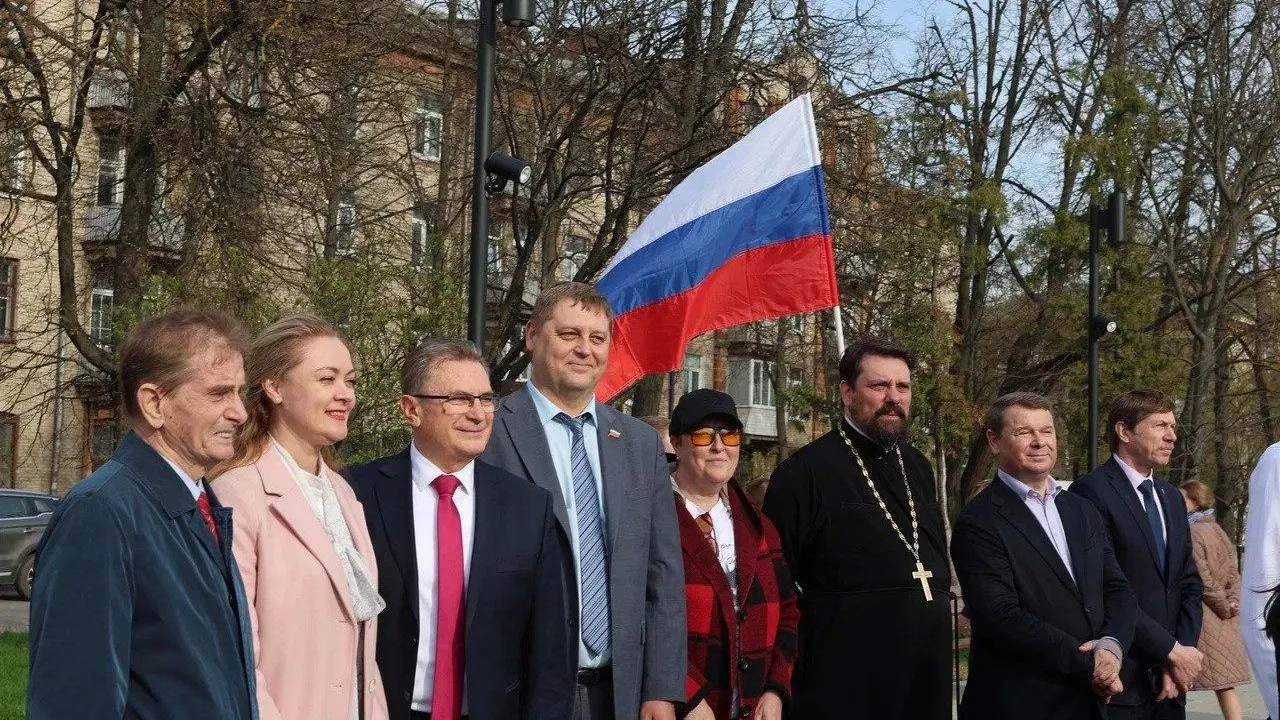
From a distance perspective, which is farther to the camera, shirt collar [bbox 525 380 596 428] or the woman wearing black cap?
the woman wearing black cap

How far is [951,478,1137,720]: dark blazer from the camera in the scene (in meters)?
6.56

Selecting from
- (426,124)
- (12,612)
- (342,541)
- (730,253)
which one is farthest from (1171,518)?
(426,124)

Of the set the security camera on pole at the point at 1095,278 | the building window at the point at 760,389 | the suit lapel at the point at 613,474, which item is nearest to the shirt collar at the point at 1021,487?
the suit lapel at the point at 613,474

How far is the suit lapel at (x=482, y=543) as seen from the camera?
15.8 ft

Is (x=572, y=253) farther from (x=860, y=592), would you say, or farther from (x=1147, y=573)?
(x=860, y=592)

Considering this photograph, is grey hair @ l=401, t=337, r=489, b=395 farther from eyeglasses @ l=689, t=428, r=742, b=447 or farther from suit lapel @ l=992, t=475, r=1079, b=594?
suit lapel @ l=992, t=475, r=1079, b=594

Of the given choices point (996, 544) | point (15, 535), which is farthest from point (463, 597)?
point (15, 535)

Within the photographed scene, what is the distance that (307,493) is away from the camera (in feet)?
14.7

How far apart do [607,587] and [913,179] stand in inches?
806

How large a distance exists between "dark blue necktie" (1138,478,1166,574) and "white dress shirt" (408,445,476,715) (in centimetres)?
388

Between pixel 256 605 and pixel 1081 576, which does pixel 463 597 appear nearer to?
pixel 256 605

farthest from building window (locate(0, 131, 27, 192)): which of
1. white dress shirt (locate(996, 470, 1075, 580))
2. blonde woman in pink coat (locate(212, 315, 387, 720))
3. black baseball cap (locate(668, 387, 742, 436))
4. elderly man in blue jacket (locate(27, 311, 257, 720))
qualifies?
elderly man in blue jacket (locate(27, 311, 257, 720))

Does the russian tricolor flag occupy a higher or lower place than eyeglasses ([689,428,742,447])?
higher

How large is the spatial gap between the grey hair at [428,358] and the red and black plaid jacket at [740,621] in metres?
1.27
